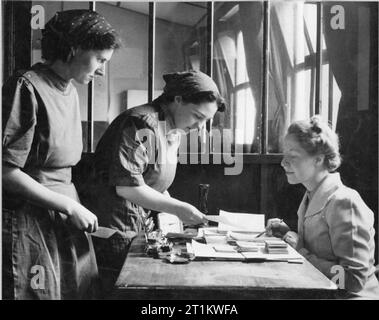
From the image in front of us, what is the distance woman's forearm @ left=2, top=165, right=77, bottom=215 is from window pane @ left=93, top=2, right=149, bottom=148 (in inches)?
11.2

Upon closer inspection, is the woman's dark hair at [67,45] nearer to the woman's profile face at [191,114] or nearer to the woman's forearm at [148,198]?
the woman's profile face at [191,114]

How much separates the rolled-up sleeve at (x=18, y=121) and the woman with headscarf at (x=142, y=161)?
A: 28 cm

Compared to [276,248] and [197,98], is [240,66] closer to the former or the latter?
[197,98]

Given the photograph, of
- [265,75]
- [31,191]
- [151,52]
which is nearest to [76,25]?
[151,52]

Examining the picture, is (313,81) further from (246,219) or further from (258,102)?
(246,219)

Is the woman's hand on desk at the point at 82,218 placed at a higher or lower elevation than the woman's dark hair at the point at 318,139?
lower

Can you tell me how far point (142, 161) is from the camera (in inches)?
65.9

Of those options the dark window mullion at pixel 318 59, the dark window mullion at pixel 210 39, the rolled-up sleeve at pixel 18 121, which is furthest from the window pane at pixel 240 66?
the rolled-up sleeve at pixel 18 121

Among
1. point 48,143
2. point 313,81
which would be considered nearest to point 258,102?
point 313,81

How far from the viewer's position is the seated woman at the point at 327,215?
1.49m

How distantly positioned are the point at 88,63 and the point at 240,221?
35.9 inches

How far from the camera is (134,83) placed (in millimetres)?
1718

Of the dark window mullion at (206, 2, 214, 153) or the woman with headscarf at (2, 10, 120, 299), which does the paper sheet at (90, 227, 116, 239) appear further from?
the dark window mullion at (206, 2, 214, 153)

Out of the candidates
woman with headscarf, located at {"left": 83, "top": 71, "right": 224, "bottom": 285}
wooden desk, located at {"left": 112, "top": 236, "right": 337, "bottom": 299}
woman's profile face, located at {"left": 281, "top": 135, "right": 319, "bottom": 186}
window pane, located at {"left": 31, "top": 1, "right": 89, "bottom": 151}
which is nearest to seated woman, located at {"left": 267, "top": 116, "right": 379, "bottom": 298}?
woman's profile face, located at {"left": 281, "top": 135, "right": 319, "bottom": 186}
